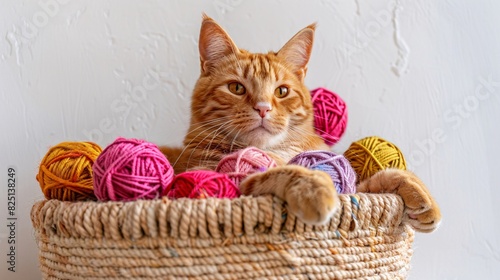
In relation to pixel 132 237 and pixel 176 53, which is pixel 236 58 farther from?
pixel 132 237

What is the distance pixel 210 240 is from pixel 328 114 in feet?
2.32

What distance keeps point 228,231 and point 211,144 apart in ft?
1.62

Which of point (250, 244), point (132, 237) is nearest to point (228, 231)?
point (250, 244)

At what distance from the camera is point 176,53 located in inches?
65.8

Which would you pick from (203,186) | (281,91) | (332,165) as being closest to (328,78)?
(281,91)

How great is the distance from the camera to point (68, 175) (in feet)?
3.40

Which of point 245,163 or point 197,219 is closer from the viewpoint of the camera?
point 197,219

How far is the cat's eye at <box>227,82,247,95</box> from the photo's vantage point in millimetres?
1275

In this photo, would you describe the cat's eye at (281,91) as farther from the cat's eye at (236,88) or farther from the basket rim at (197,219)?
the basket rim at (197,219)

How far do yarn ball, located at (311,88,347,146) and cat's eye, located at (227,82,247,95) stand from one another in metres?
0.24

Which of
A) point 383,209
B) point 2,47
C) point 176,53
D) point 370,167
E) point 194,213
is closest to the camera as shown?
point 194,213

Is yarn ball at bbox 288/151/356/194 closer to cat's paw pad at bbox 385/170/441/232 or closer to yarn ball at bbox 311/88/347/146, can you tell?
cat's paw pad at bbox 385/170/441/232

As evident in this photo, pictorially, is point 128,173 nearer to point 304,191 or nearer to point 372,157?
point 304,191

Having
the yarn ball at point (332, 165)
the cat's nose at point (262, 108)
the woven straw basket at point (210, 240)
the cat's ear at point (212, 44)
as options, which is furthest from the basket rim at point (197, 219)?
the cat's ear at point (212, 44)
